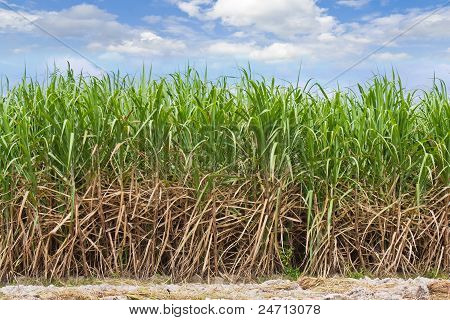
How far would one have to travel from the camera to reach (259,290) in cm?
449

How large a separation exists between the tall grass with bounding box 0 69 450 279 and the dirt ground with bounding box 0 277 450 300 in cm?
31

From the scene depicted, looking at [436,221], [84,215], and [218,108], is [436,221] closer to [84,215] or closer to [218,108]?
[218,108]

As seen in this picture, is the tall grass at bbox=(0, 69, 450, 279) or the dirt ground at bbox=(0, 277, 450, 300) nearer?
the dirt ground at bbox=(0, 277, 450, 300)

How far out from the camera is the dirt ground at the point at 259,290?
4.24 metres

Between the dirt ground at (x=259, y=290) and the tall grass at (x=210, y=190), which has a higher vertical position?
the tall grass at (x=210, y=190)

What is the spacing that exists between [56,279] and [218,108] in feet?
5.79

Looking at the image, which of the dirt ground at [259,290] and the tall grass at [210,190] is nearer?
the dirt ground at [259,290]

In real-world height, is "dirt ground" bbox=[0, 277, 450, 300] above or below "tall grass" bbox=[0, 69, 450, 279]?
below

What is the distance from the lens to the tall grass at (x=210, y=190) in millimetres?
5035

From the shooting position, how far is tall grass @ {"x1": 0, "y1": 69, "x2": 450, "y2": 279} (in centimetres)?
504

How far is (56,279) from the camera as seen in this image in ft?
16.6

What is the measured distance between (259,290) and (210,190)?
0.89 metres

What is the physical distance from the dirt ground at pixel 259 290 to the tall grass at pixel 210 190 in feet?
1.01

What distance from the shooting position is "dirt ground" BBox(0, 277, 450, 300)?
4242mm
